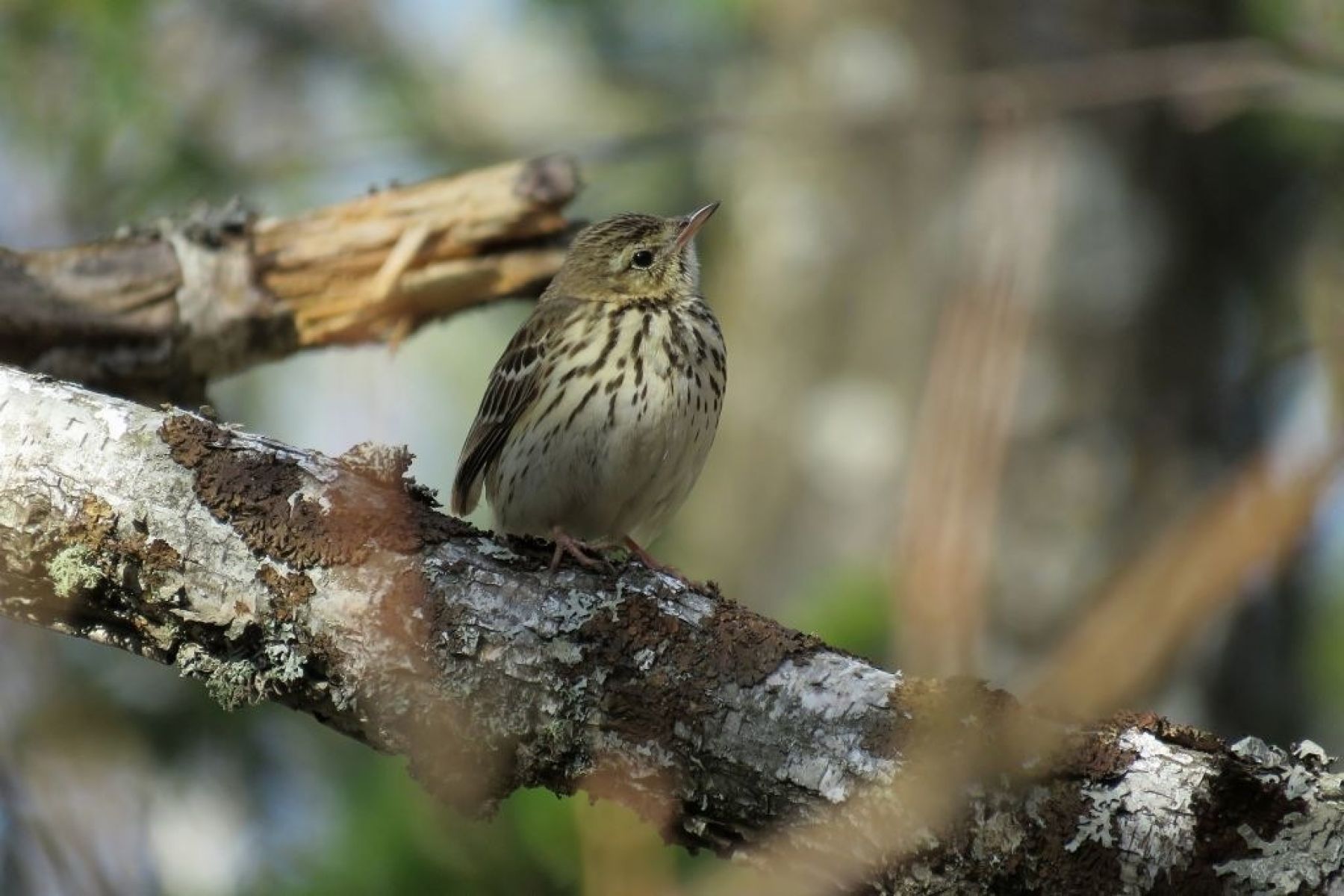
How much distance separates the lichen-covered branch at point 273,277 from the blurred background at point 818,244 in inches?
12.1

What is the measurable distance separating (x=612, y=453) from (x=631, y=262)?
0.91 meters

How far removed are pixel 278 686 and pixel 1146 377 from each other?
5369mm

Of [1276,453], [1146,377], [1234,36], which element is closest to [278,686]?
[1276,453]

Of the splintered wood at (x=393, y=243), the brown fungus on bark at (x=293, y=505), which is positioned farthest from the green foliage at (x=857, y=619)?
the splintered wood at (x=393, y=243)

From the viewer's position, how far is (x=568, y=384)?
15.6 feet

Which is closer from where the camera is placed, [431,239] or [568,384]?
[568,384]

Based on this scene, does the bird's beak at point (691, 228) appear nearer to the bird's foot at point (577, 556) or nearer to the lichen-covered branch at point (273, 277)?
the lichen-covered branch at point (273, 277)

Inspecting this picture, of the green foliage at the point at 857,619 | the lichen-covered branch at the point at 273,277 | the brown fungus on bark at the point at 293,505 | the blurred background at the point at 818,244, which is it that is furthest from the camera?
the blurred background at the point at 818,244

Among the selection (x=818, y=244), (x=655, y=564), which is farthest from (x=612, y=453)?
(x=818, y=244)

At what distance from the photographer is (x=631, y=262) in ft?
17.4

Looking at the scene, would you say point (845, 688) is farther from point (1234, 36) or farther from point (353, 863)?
point (1234, 36)

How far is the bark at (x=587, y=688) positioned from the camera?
2764 millimetres

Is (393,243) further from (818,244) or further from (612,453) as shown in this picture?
(818,244)

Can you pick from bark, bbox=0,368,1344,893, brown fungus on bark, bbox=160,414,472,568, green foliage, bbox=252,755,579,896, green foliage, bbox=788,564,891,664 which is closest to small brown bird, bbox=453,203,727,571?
green foliage, bbox=788,564,891,664
